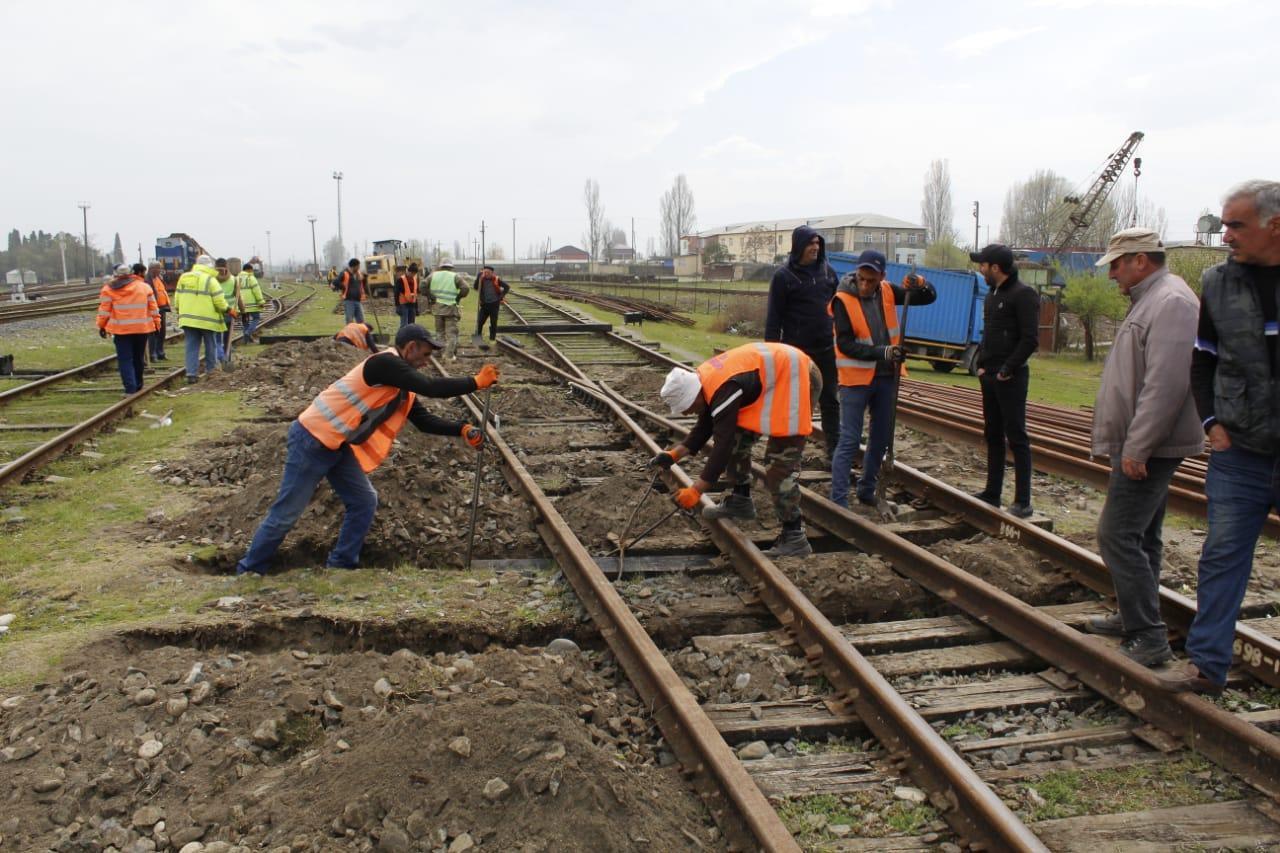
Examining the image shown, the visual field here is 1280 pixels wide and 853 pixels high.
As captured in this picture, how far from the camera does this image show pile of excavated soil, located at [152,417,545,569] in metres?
6.36

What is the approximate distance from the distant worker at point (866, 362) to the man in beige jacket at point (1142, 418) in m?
2.38

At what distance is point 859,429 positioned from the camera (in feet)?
22.6

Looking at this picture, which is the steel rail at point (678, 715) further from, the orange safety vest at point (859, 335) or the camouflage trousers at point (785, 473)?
the orange safety vest at point (859, 335)

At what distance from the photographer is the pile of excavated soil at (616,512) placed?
6.41 metres

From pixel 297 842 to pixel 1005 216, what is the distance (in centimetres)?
10734

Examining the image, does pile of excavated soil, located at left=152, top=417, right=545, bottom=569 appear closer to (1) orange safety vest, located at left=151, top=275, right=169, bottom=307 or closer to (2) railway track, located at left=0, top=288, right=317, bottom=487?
(2) railway track, located at left=0, top=288, right=317, bottom=487

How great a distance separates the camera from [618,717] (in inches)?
157

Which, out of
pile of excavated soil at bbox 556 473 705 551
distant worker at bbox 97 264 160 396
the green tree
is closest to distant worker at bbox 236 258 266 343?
distant worker at bbox 97 264 160 396

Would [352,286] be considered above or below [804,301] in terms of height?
above

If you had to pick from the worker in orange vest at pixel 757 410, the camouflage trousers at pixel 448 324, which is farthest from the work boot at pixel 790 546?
the camouflage trousers at pixel 448 324

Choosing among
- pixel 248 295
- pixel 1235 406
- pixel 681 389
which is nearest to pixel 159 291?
pixel 248 295

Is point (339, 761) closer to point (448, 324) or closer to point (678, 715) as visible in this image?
point (678, 715)

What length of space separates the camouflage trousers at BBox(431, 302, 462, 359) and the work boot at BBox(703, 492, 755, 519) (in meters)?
10.7

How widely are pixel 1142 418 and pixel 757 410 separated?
2248 millimetres
